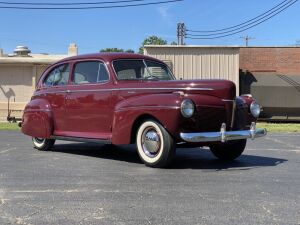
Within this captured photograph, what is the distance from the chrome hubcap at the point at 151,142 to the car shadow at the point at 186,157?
0.35 meters

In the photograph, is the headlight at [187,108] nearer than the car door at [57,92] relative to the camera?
Yes

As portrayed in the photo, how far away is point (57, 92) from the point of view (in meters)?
10.1

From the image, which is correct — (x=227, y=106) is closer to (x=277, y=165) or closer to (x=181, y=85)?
(x=181, y=85)

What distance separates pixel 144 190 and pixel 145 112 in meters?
1.89

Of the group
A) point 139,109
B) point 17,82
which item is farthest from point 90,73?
point 17,82

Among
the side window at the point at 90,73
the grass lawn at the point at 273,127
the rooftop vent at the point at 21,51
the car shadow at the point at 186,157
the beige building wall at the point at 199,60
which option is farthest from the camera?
the rooftop vent at the point at 21,51

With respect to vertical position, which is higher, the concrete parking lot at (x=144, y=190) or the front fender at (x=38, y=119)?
the front fender at (x=38, y=119)

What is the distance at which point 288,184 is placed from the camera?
6855 millimetres

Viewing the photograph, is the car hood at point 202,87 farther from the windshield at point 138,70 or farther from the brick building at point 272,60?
the brick building at point 272,60

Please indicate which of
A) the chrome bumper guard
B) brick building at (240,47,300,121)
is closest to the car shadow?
the chrome bumper guard

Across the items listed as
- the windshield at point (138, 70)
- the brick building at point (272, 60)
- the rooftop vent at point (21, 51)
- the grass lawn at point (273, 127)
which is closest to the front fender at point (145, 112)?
the windshield at point (138, 70)

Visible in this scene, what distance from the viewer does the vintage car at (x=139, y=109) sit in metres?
7.82

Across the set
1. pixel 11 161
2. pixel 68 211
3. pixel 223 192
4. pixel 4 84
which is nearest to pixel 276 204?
pixel 223 192

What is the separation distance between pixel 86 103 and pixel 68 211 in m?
4.16
